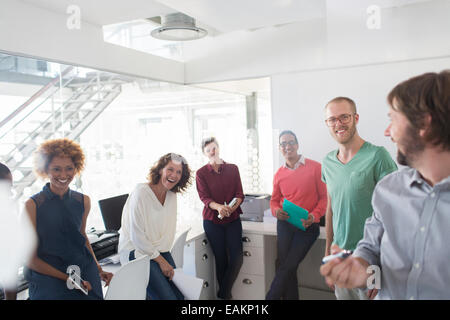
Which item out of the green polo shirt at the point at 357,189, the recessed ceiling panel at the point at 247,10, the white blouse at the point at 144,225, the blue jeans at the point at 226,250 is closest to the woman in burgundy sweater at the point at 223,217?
the blue jeans at the point at 226,250

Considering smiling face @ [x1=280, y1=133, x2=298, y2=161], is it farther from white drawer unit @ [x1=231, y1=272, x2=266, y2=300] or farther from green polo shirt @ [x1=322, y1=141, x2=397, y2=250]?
white drawer unit @ [x1=231, y1=272, x2=266, y2=300]

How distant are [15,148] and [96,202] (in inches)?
28.8

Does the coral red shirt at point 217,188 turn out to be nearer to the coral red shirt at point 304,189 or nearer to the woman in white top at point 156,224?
the coral red shirt at point 304,189

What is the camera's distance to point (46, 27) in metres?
2.25

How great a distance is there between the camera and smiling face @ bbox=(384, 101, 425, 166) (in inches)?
31.7

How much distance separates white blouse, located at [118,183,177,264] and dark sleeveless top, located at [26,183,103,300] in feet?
1.09

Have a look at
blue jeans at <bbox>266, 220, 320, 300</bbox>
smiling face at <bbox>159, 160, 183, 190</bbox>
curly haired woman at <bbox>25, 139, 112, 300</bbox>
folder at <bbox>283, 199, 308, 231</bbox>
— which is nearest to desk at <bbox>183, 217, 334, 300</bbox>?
blue jeans at <bbox>266, 220, 320, 300</bbox>

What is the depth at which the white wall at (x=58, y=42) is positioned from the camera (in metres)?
2.05

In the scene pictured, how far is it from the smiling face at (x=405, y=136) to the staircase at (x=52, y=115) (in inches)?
75.9

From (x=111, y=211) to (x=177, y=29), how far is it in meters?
1.40

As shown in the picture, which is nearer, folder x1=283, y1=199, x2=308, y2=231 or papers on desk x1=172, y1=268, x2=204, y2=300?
papers on desk x1=172, y1=268, x2=204, y2=300

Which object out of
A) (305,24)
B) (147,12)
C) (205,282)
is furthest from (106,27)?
(205,282)

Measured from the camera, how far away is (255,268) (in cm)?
292

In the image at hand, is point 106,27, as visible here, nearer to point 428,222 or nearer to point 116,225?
point 116,225
